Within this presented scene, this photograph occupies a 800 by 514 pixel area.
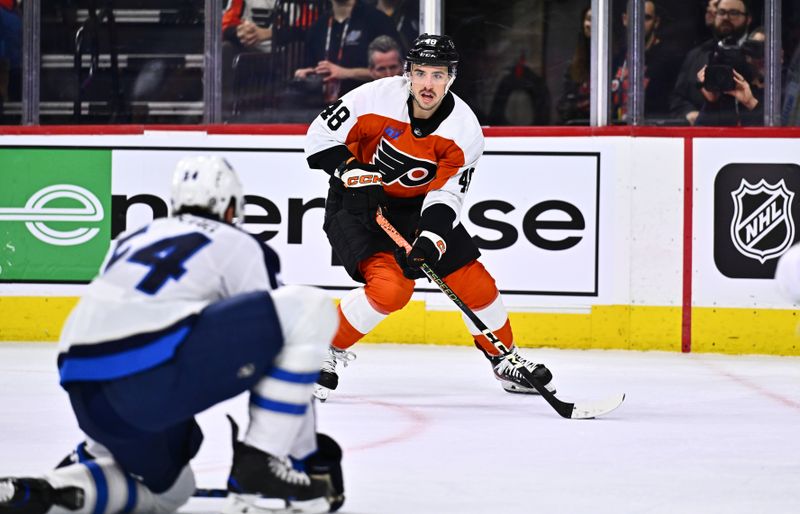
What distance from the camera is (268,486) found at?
2.02 meters

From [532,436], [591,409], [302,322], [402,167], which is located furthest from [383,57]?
[302,322]

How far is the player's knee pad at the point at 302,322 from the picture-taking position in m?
2.02

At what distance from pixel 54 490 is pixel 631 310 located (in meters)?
3.46

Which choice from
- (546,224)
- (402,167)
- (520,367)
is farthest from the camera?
(546,224)

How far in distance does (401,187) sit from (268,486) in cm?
202

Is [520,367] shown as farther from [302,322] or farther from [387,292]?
[302,322]

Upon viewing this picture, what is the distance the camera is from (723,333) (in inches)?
203

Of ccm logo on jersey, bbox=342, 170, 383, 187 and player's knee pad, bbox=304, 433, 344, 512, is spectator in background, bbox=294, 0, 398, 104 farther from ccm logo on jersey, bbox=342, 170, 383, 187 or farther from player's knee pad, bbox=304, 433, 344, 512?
player's knee pad, bbox=304, 433, 344, 512

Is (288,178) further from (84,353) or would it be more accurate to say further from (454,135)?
(84,353)

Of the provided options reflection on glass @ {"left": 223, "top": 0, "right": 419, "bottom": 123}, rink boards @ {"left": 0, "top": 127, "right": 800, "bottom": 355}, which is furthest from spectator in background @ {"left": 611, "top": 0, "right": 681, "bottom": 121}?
reflection on glass @ {"left": 223, "top": 0, "right": 419, "bottom": 123}

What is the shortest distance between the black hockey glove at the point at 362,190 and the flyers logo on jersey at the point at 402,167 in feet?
0.15

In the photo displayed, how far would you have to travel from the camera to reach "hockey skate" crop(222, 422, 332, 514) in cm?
202

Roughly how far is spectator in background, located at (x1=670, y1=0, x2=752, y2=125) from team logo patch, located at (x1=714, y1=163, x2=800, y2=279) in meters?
0.31

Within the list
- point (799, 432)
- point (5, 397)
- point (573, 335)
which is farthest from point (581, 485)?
point (573, 335)
